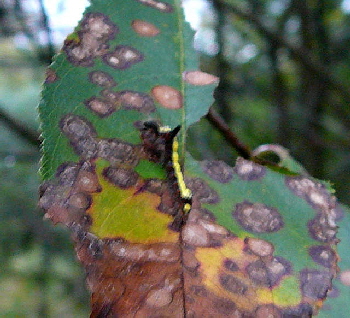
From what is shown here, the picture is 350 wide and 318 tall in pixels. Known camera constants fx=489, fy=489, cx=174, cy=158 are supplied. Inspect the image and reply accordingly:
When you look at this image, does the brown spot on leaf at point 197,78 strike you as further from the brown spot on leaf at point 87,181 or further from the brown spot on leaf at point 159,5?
the brown spot on leaf at point 87,181

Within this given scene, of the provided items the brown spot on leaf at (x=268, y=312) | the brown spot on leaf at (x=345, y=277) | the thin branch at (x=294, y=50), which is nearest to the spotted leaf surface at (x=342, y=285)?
the brown spot on leaf at (x=345, y=277)

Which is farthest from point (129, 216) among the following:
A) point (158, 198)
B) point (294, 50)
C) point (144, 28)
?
point (294, 50)

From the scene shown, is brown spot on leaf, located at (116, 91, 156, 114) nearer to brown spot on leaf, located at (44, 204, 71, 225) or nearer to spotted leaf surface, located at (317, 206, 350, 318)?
brown spot on leaf, located at (44, 204, 71, 225)

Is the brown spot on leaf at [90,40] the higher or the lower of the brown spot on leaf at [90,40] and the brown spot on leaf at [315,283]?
the higher

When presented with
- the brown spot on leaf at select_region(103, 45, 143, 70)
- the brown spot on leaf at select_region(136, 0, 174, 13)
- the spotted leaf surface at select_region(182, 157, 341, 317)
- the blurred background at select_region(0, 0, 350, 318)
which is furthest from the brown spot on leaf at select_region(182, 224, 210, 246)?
the blurred background at select_region(0, 0, 350, 318)

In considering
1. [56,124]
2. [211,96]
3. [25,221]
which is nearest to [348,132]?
[25,221]

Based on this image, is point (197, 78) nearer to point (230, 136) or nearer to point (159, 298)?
point (230, 136)

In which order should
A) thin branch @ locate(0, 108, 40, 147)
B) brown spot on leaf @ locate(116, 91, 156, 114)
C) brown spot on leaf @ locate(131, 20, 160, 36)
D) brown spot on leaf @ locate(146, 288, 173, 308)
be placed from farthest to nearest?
thin branch @ locate(0, 108, 40, 147) → brown spot on leaf @ locate(131, 20, 160, 36) → brown spot on leaf @ locate(116, 91, 156, 114) → brown spot on leaf @ locate(146, 288, 173, 308)
